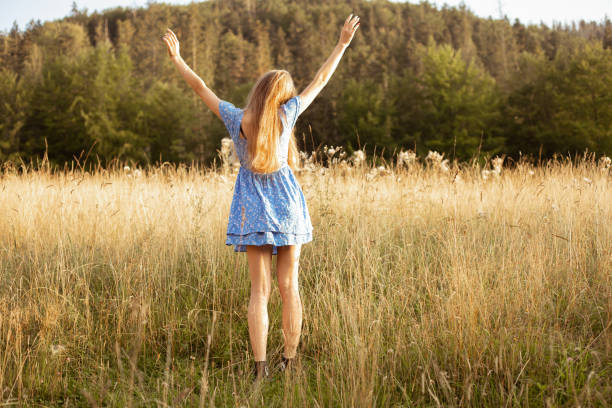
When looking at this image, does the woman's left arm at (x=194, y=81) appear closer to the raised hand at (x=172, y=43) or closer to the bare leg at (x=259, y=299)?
the raised hand at (x=172, y=43)

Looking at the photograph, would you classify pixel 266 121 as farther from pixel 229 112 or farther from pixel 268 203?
pixel 268 203

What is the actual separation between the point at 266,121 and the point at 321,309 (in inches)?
64.3

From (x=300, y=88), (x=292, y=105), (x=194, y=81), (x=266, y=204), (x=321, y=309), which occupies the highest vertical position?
(x=300, y=88)

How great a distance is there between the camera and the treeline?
118 ft

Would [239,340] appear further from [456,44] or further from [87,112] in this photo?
[456,44]

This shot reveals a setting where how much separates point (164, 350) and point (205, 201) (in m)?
2.85

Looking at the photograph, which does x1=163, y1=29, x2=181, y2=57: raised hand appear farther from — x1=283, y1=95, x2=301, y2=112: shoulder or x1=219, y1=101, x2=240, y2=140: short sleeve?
x1=283, y1=95, x2=301, y2=112: shoulder

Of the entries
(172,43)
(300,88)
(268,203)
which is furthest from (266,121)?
(300,88)

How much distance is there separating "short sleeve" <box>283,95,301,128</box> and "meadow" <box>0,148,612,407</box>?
119cm

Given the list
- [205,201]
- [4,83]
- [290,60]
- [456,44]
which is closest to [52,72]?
[4,83]

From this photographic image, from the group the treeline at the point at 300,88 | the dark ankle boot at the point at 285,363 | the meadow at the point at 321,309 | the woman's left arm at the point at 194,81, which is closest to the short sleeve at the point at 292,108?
the woman's left arm at the point at 194,81

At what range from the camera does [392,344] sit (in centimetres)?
313

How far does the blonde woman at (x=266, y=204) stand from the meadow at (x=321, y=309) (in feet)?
0.97

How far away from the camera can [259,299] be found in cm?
300
